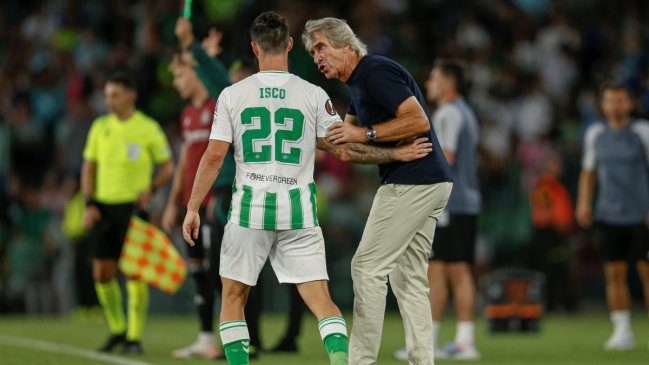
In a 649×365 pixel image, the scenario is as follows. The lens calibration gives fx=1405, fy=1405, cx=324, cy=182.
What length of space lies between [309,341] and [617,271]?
3.06 meters

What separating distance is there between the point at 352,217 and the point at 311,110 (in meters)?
10.9

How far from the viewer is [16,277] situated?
18.7 m

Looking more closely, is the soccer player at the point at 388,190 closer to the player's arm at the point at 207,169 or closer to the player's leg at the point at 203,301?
the player's arm at the point at 207,169

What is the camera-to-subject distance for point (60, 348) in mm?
12648

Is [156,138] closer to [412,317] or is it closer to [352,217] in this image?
[412,317]

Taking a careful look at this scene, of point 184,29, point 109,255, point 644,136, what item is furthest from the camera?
point 644,136

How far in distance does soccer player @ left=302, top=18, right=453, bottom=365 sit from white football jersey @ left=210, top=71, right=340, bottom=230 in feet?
0.86

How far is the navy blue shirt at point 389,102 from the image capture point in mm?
8328

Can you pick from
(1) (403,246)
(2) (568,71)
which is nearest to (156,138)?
(1) (403,246)

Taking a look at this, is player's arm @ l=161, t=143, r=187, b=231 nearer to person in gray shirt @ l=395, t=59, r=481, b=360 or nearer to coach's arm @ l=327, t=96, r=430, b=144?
person in gray shirt @ l=395, t=59, r=481, b=360

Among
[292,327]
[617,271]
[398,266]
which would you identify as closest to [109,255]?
[292,327]

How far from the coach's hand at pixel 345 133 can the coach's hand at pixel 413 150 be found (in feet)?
0.85

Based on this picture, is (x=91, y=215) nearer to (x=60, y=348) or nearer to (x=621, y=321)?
(x=60, y=348)

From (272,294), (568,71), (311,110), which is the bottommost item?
(272,294)
